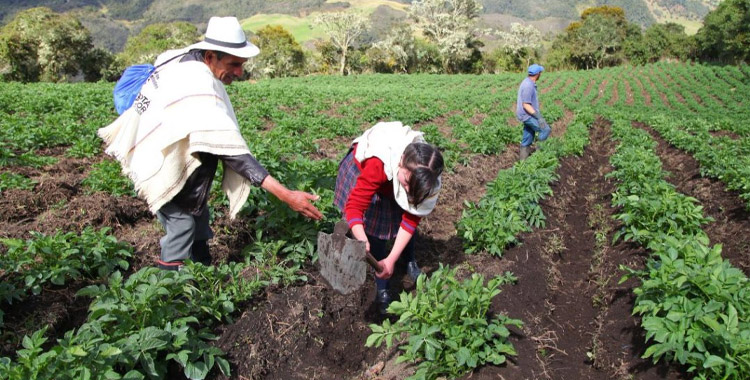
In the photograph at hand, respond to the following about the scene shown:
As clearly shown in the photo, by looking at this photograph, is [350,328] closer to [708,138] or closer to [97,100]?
Result: [708,138]

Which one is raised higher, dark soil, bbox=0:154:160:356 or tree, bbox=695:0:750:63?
dark soil, bbox=0:154:160:356

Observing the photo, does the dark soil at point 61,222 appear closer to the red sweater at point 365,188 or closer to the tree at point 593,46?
the red sweater at point 365,188

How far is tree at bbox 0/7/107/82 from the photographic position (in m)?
36.6

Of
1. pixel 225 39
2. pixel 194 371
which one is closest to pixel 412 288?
pixel 194 371

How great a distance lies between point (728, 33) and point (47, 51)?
60.5m

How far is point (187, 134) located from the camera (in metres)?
2.73

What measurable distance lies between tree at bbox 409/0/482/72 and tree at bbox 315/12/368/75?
7838mm

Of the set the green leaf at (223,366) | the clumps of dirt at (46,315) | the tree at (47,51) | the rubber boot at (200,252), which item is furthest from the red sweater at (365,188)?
the tree at (47,51)

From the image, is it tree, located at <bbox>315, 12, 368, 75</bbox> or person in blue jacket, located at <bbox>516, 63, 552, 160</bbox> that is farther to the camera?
tree, located at <bbox>315, 12, 368, 75</bbox>

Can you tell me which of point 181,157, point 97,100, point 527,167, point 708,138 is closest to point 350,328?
point 181,157

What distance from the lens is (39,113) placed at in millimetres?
9703

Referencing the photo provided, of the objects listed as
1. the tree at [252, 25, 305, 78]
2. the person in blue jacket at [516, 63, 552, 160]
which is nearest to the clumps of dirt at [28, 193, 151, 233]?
the person in blue jacket at [516, 63, 552, 160]

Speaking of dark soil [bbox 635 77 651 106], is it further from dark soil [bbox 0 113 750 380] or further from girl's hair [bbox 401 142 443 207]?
girl's hair [bbox 401 142 443 207]

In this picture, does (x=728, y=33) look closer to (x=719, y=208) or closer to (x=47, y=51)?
(x=719, y=208)
